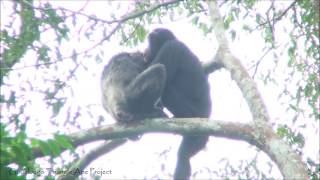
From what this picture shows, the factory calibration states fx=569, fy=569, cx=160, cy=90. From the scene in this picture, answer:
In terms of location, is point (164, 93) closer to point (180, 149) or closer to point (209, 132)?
point (180, 149)

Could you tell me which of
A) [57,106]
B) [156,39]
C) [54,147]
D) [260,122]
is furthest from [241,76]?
[54,147]

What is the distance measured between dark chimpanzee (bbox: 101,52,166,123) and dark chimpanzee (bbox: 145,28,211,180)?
0.36 m

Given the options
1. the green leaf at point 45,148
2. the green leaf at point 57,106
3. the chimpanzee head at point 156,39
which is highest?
the chimpanzee head at point 156,39

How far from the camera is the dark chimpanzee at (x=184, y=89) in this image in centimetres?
834

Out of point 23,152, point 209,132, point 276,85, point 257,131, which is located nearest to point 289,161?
point 257,131

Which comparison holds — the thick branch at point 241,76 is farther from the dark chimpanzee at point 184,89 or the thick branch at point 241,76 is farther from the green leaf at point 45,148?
the green leaf at point 45,148

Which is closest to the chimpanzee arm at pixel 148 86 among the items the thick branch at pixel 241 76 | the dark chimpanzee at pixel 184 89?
the dark chimpanzee at pixel 184 89

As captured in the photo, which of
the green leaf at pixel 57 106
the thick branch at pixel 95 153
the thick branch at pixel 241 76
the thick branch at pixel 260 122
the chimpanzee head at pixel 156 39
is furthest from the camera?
the chimpanzee head at pixel 156 39

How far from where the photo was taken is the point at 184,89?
870cm

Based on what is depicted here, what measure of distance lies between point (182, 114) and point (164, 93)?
0.43 m

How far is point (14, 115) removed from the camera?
320 inches

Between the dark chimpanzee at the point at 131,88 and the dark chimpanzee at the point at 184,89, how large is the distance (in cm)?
36

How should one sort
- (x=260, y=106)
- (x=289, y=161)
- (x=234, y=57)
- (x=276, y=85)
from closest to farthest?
1. (x=289, y=161)
2. (x=260, y=106)
3. (x=234, y=57)
4. (x=276, y=85)

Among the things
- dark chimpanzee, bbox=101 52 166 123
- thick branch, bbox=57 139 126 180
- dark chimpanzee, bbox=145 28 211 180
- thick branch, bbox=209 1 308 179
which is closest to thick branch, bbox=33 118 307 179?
thick branch, bbox=209 1 308 179
